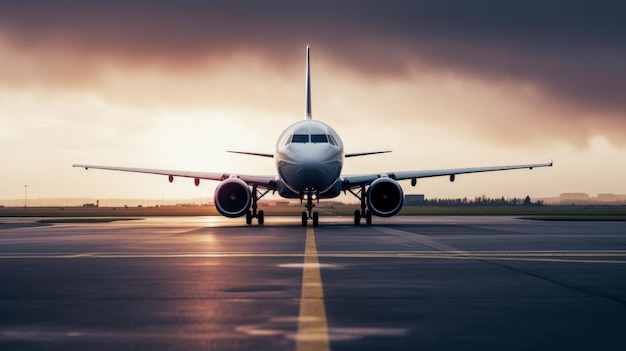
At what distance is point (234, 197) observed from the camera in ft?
106

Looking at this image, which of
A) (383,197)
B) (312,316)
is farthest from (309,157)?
(312,316)

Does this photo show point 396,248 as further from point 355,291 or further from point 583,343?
point 583,343

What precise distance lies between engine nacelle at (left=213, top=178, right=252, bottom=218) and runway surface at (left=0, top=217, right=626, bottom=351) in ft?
55.8

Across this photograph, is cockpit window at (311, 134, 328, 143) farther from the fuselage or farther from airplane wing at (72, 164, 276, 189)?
airplane wing at (72, 164, 276, 189)

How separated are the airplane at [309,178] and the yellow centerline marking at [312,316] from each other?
58.7 ft

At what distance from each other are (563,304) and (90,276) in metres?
6.62

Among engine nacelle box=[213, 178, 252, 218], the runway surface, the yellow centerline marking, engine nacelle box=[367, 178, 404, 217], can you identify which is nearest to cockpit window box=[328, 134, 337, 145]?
engine nacelle box=[367, 178, 404, 217]

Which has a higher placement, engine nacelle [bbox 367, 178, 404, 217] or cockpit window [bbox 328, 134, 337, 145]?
cockpit window [bbox 328, 134, 337, 145]

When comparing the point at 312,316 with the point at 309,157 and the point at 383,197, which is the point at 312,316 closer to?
the point at 309,157

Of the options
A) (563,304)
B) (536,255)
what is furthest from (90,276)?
(536,255)

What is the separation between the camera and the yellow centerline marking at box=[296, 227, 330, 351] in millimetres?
5762

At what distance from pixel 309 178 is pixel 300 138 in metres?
1.85

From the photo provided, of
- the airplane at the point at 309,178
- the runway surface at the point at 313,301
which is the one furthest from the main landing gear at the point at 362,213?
the runway surface at the point at 313,301

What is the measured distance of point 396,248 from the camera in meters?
16.9
